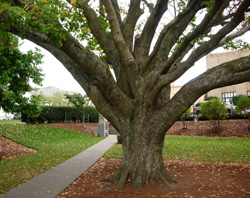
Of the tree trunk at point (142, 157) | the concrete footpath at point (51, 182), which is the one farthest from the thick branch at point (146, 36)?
the concrete footpath at point (51, 182)

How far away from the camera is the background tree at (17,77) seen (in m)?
9.36

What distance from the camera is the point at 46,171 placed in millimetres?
7254

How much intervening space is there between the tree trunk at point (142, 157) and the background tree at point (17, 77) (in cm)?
606

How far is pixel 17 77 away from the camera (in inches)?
401

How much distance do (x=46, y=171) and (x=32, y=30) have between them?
4273 millimetres

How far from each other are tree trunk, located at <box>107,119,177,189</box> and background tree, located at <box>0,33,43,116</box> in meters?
6.06

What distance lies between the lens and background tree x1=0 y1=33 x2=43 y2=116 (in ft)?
30.7

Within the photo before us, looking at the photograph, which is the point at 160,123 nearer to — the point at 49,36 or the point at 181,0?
the point at 49,36

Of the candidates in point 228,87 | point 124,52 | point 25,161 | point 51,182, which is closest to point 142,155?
point 51,182

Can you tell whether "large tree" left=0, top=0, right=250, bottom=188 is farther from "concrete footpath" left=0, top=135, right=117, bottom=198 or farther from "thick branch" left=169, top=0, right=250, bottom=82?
"concrete footpath" left=0, top=135, right=117, bottom=198

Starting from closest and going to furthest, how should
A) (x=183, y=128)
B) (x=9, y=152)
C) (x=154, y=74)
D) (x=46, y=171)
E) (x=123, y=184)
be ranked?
(x=123, y=184), (x=154, y=74), (x=46, y=171), (x=9, y=152), (x=183, y=128)

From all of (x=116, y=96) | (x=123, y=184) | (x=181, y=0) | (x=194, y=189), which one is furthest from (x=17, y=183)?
(x=181, y=0)

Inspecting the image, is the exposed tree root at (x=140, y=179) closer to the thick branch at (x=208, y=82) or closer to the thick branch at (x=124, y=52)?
the thick branch at (x=208, y=82)

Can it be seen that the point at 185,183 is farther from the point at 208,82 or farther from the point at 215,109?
the point at 215,109
